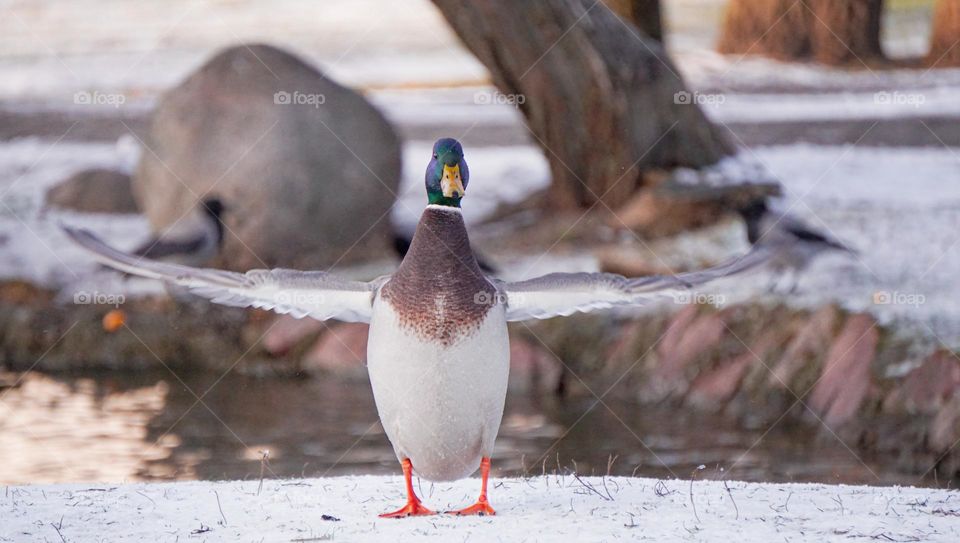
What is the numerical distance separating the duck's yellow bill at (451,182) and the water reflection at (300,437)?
341cm

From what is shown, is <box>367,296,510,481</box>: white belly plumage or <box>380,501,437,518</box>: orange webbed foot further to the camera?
<box>380,501,437,518</box>: orange webbed foot

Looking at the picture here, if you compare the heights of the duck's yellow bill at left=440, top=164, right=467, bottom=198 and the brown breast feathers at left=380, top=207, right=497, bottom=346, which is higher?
the duck's yellow bill at left=440, top=164, right=467, bottom=198

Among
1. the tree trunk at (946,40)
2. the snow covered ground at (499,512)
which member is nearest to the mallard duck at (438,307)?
the snow covered ground at (499,512)

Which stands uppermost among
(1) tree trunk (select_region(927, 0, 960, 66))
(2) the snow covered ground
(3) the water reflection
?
(1) tree trunk (select_region(927, 0, 960, 66))

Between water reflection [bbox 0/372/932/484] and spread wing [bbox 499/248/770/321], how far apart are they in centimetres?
318

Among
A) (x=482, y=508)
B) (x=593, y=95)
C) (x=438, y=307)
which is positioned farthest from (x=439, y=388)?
(x=593, y=95)

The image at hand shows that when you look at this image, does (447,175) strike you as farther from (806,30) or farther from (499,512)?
(806,30)

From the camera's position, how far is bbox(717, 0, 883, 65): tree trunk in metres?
18.4

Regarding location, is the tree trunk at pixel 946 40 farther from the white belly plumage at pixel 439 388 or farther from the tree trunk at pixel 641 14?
the white belly plumage at pixel 439 388

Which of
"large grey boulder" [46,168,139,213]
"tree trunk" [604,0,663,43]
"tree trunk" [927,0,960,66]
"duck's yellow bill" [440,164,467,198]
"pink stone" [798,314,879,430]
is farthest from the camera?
"tree trunk" [927,0,960,66]

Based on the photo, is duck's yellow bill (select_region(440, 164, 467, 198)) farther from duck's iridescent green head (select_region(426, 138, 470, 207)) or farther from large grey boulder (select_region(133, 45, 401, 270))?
large grey boulder (select_region(133, 45, 401, 270))

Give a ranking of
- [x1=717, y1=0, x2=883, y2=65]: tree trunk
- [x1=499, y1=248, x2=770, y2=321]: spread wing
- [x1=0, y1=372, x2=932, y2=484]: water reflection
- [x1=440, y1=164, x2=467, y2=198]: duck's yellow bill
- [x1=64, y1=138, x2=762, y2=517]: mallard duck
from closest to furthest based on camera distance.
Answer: [x1=64, y1=138, x2=762, y2=517]: mallard duck → [x1=440, y1=164, x2=467, y2=198]: duck's yellow bill → [x1=499, y1=248, x2=770, y2=321]: spread wing → [x1=0, y1=372, x2=932, y2=484]: water reflection → [x1=717, y1=0, x2=883, y2=65]: tree trunk

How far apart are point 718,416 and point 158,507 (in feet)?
17.6

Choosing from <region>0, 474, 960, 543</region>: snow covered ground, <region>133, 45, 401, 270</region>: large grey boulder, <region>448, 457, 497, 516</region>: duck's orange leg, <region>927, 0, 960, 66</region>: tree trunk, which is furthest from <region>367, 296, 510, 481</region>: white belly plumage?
<region>927, 0, 960, 66</region>: tree trunk
